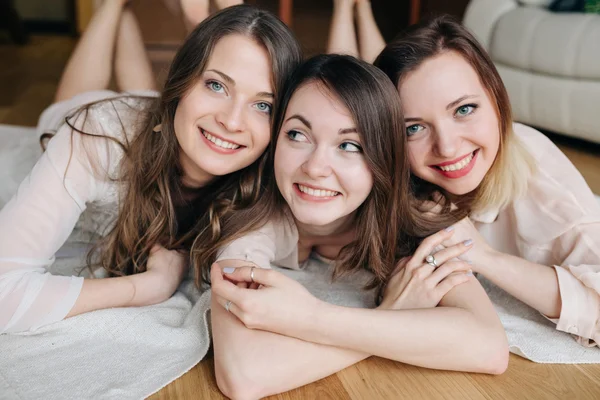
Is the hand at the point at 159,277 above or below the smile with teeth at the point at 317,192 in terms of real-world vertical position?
below

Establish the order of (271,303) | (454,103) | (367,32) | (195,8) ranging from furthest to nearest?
(367,32)
(195,8)
(454,103)
(271,303)

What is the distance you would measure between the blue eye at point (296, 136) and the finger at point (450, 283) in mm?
400

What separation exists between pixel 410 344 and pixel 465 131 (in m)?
0.49

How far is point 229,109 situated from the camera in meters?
1.49

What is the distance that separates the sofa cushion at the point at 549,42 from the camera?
2.61 m

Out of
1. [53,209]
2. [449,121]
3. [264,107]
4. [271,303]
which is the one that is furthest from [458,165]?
[53,209]

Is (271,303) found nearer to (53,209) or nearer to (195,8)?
(53,209)

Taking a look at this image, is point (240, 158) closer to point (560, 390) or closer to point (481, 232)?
point (481, 232)

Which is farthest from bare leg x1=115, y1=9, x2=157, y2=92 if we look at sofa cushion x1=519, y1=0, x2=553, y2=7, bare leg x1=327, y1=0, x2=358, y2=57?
sofa cushion x1=519, y1=0, x2=553, y2=7

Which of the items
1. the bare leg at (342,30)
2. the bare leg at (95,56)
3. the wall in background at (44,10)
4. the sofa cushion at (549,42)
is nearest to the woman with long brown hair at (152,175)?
the bare leg at (95,56)

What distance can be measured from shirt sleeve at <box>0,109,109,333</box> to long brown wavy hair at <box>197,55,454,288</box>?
0.32 meters

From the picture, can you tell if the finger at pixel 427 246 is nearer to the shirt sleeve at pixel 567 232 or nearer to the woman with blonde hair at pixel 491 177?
the woman with blonde hair at pixel 491 177

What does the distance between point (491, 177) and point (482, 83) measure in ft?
0.71

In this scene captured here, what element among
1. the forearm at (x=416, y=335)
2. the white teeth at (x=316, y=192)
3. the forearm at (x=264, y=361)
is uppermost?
the white teeth at (x=316, y=192)
